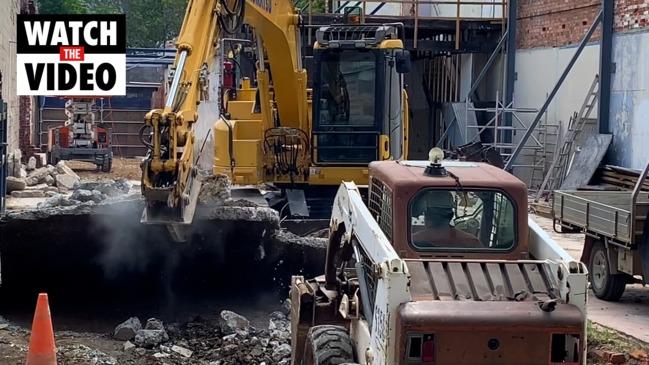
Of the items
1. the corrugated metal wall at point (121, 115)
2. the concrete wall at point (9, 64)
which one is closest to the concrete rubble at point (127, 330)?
the concrete wall at point (9, 64)

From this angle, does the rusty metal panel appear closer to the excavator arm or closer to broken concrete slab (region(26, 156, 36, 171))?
the excavator arm

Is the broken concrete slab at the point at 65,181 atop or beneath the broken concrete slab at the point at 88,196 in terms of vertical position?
beneath

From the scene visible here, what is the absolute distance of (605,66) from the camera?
2200cm

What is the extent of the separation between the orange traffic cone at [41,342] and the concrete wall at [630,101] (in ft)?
49.2

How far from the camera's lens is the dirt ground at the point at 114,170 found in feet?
Answer: 95.1

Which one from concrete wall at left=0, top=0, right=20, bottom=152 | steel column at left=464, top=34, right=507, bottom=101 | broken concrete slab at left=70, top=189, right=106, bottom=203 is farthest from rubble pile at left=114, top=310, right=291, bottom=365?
steel column at left=464, top=34, right=507, bottom=101

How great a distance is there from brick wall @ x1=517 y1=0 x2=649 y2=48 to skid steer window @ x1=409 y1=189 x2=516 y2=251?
1459 centimetres

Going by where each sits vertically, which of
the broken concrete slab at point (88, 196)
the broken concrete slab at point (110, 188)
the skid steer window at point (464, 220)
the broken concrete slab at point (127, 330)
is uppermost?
the skid steer window at point (464, 220)

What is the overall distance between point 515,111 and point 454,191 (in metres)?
19.7

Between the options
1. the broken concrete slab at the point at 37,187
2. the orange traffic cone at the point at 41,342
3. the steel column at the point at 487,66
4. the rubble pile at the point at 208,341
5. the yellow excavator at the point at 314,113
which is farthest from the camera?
the steel column at the point at 487,66

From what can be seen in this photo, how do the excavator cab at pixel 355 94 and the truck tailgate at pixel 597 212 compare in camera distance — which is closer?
the truck tailgate at pixel 597 212

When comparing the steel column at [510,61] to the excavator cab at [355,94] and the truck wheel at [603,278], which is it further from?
the truck wheel at [603,278]

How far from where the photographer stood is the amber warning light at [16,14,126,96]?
47.8 ft

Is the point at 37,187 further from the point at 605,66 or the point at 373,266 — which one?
the point at 373,266
